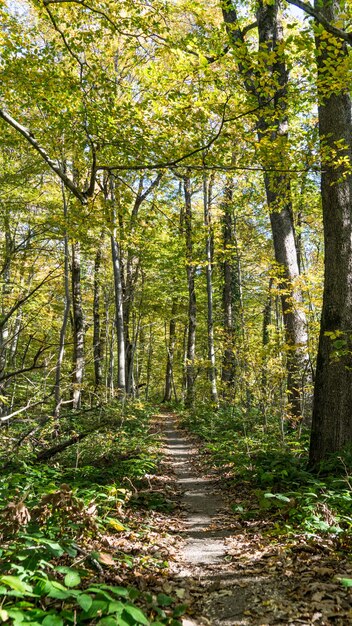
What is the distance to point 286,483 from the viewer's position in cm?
545

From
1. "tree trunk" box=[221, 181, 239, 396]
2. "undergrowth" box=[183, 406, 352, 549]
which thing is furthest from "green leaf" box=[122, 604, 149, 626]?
"tree trunk" box=[221, 181, 239, 396]

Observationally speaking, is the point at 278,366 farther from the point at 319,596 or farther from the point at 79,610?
the point at 79,610

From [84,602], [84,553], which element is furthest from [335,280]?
[84,602]

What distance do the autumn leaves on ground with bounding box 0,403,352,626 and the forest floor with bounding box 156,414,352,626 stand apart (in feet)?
0.03

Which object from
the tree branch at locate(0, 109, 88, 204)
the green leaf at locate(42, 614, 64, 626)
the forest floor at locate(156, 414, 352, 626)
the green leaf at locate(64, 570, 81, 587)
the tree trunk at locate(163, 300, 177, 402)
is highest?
the tree branch at locate(0, 109, 88, 204)

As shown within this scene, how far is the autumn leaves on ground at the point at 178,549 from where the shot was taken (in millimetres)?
2469

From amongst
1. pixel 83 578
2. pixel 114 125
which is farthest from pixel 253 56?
pixel 83 578

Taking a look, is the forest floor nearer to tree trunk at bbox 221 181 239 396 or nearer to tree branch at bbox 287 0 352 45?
tree branch at bbox 287 0 352 45

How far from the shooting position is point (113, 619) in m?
2.05

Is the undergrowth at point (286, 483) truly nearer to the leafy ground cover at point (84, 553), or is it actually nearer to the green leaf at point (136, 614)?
the leafy ground cover at point (84, 553)

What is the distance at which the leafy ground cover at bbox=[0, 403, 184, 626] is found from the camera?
7.06 ft

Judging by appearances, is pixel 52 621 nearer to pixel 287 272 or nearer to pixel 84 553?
pixel 84 553

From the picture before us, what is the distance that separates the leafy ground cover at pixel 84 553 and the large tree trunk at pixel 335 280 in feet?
8.56

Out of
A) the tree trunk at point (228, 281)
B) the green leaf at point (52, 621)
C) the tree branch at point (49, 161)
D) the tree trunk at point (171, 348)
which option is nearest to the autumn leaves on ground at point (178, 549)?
the green leaf at point (52, 621)
